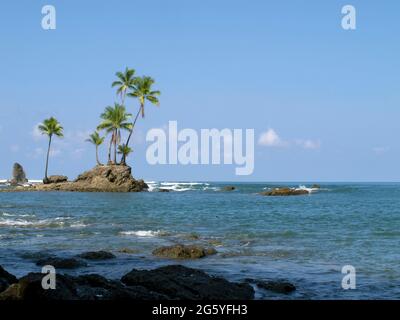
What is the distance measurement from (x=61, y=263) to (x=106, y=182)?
6340cm

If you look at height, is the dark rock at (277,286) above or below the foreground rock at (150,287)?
below

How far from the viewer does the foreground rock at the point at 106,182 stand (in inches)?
3063

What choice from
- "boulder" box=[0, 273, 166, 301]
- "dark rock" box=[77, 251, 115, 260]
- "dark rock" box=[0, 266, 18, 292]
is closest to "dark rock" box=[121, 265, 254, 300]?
"boulder" box=[0, 273, 166, 301]

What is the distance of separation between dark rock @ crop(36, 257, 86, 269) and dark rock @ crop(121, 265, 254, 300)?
3.71m

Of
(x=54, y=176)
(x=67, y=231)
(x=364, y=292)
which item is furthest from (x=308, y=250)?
(x=54, y=176)

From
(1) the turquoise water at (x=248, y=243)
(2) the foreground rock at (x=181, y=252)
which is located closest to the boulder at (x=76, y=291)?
(1) the turquoise water at (x=248, y=243)

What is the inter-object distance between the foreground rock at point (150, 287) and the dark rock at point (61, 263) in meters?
3.72

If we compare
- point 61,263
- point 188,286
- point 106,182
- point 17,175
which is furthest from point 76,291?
point 17,175

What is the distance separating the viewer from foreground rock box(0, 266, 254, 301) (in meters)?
10.3

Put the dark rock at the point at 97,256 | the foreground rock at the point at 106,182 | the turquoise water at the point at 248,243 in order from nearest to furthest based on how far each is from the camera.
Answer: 1. the turquoise water at the point at 248,243
2. the dark rock at the point at 97,256
3. the foreground rock at the point at 106,182

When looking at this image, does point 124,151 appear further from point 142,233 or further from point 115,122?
point 142,233

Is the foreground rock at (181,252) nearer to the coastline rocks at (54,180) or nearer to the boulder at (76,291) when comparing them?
the boulder at (76,291)
